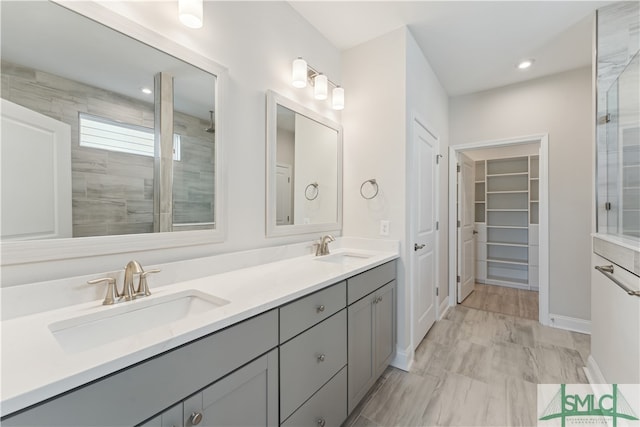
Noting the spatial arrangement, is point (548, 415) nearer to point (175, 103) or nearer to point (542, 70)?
point (175, 103)

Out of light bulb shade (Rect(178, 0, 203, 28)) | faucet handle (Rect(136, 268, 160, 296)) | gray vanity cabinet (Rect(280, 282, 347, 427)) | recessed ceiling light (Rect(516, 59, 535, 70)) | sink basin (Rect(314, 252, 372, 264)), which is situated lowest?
gray vanity cabinet (Rect(280, 282, 347, 427))

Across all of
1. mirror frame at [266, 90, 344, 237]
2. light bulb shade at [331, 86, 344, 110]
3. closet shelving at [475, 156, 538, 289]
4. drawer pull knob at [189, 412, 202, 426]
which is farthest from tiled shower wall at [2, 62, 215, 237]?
closet shelving at [475, 156, 538, 289]

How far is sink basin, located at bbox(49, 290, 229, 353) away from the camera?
2.77 ft

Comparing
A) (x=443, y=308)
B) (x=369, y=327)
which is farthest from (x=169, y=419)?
(x=443, y=308)

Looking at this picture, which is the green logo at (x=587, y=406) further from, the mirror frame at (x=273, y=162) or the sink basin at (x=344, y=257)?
the mirror frame at (x=273, y=162)

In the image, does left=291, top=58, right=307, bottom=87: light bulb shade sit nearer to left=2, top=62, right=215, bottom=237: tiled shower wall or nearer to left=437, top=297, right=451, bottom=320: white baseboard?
left=2, top=62, right=215, bottom=237: tiled shower wall

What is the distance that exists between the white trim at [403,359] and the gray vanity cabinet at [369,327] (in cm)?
7

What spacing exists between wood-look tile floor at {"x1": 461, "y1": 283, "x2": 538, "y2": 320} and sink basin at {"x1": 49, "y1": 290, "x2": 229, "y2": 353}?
11.1 ft

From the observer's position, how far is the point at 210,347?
837 mm

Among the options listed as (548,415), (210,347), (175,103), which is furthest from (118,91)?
(548,415)

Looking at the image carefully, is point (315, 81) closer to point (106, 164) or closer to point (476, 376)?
point (106, 164)

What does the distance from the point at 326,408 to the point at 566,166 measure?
3236mm

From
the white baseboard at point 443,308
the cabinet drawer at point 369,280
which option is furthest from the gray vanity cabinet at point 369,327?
the white baseboard at point 443,308

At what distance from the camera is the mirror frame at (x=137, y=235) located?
913mm
